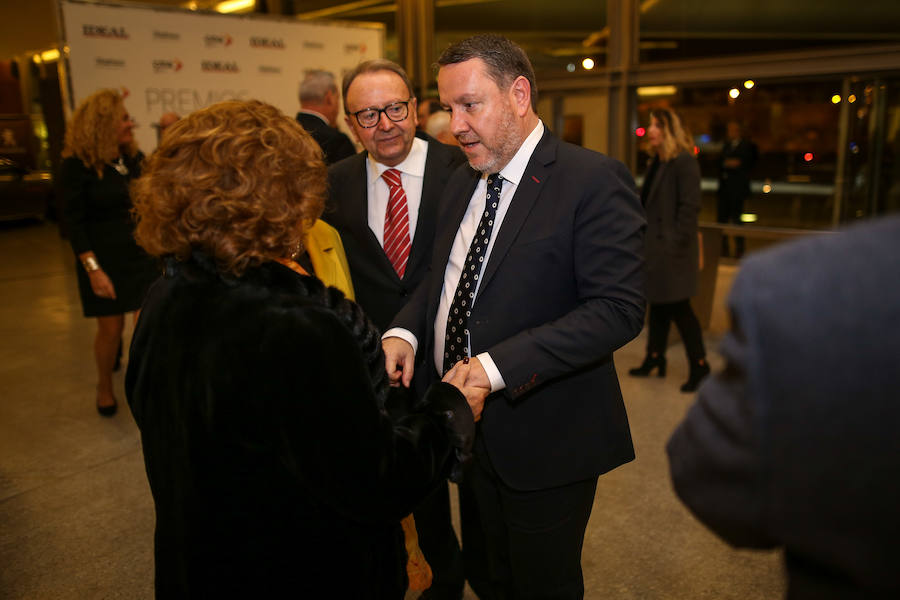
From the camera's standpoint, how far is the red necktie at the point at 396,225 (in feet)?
8.11

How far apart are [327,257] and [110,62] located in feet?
17.0

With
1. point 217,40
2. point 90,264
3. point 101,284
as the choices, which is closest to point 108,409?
point 101,284

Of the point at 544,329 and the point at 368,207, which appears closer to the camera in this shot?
the point at 544,329

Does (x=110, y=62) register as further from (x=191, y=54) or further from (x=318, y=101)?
(x=318, y=101)

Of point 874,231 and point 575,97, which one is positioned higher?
point 575,97

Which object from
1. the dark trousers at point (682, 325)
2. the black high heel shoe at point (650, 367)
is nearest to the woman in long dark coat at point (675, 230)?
the dark trousers at point (682, 325)

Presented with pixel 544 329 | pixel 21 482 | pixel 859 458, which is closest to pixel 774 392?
pixel 859 458

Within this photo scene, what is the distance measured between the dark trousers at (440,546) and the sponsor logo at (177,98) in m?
5.10

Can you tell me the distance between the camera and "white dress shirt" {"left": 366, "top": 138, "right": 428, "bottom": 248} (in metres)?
2.53

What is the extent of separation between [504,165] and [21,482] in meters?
3.04

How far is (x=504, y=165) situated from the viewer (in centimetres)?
179

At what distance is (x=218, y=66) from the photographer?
6.93m

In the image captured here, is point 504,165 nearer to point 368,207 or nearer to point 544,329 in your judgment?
point 544,329

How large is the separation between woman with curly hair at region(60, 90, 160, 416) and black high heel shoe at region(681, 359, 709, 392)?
3338 mm
